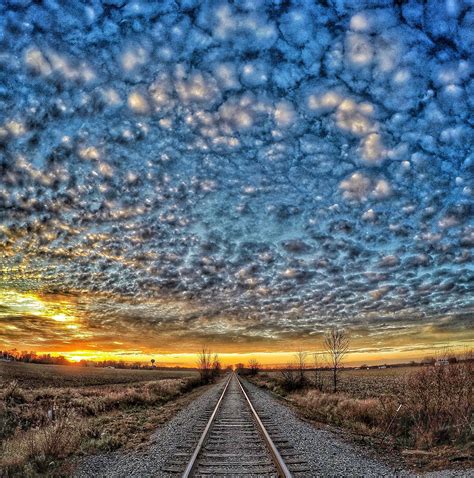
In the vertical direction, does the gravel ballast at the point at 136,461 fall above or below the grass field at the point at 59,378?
above

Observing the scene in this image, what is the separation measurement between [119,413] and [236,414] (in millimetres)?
5322

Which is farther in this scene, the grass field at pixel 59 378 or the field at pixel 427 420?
the grass field at pixel 59 378

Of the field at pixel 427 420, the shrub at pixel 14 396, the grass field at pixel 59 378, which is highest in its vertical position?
the field at pixel 427 420

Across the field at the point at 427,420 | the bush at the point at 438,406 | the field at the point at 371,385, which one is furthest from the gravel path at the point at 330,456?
the field at the point at 371,385

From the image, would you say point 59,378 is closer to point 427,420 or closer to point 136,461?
point 136,461

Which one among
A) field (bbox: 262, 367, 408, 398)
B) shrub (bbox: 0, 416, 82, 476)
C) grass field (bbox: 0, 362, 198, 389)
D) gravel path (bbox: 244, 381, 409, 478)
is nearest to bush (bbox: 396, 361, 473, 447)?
field (bbox: 262, 367, 408, 398)

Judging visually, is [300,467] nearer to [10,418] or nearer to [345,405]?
[345,405]

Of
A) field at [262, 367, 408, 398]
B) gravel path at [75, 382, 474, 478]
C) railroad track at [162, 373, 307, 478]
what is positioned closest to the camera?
railroad track at [162, 373, 307, 478]

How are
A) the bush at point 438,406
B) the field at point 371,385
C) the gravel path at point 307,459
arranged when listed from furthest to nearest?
the field at point 371,385 → the bush at point 438,406 → the gravel path at point 307,459

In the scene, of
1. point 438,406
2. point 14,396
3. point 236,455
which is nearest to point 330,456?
point 236,455

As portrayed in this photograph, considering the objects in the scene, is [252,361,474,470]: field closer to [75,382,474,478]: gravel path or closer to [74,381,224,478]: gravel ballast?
[75,382,474,478]: gravel path

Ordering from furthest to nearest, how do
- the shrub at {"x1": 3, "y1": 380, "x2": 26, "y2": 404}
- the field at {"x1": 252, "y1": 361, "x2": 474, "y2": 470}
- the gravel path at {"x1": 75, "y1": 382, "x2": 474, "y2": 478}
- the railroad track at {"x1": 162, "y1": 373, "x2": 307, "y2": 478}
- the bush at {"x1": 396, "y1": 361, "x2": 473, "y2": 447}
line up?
the shrub at {"x1": 3, "y1": 380, "x2": 26, "y2": 404}, the bush at {"x1": 396, "y1": 361, "x2": 473, "y2": 447}, the field at {"x1": 252, "y1": 361, "x2": 474, "y2": 470}, the gravel path at {"x1": 75, "y1": 382, "x2": 474, "y2": 478}, the railroad track at {"x1": 162, "y1": 373, "x2": 307, "y2": 478}

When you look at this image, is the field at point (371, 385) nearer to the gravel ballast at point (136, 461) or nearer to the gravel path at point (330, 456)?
the gravel path at point (330, 456)

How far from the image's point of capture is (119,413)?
661 inches
